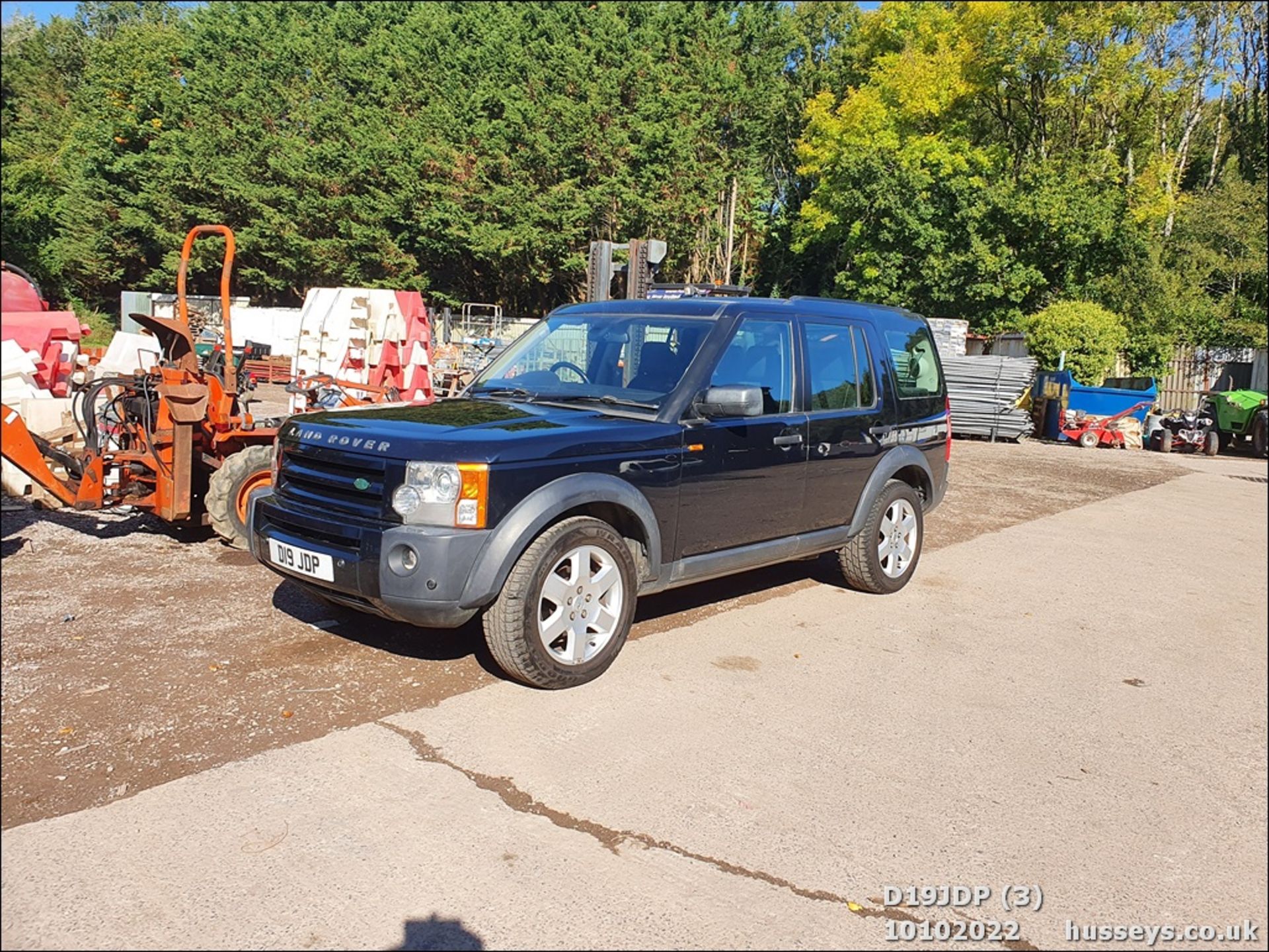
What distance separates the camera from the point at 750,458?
5.73m

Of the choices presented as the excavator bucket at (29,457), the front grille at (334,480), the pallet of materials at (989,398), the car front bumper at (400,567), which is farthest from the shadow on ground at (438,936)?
the pallet of materials at (989,398)

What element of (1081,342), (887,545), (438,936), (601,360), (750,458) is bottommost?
(438,936)

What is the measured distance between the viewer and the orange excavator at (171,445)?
6.63 m

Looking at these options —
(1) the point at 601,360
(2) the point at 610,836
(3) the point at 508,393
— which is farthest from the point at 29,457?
(2) the point at 610,836

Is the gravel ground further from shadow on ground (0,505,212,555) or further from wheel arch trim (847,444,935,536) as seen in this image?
wheel arch trim (847,444,935,536)

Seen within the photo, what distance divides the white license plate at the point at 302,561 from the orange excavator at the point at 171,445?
212 cm

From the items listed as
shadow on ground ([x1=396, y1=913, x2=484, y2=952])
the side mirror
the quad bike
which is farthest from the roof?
the quad bike

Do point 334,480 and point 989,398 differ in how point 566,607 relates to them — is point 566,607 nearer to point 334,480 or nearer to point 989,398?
point 334,480

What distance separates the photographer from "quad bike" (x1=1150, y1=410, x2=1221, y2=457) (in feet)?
65.8

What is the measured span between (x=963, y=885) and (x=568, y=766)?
1583mm

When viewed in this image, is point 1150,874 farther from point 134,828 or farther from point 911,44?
point 911,44

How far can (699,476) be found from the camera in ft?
17.9

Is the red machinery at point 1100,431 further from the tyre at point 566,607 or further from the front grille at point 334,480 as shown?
the front grille at point 334,480

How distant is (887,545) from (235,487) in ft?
15.3
